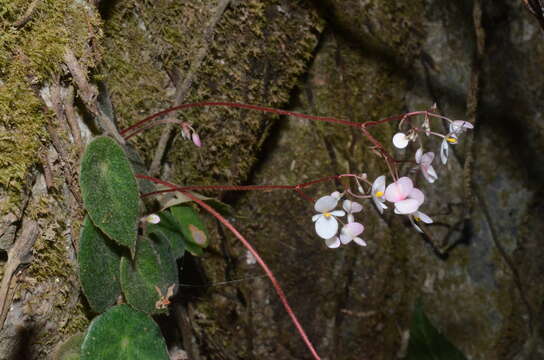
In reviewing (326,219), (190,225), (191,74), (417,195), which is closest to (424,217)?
(417,195)

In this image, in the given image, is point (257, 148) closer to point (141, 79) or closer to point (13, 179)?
point (141, 79)

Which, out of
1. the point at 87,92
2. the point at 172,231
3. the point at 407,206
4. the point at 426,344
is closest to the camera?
the point at 407,206

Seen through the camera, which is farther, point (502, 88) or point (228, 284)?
point (502, 88)

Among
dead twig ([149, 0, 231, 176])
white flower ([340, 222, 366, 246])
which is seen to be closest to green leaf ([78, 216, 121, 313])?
dead twig ([149, 0, 231, 176])

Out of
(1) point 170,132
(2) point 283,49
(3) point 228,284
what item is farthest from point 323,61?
(3) point 228,284

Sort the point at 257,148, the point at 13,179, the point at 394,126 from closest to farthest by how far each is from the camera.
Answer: the point at 13,179, the point at 257,148, the point at 394,126

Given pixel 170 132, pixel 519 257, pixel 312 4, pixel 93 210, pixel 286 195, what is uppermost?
pixel 312 4

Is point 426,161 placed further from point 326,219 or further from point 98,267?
point 98,267
